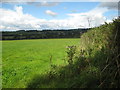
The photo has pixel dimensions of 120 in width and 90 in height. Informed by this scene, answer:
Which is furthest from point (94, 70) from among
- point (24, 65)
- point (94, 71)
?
point (24, 65)

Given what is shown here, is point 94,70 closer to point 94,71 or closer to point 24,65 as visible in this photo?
point 94,71

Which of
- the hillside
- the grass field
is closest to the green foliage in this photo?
the hillside

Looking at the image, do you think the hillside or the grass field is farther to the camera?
the grass field

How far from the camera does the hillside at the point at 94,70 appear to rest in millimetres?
6410

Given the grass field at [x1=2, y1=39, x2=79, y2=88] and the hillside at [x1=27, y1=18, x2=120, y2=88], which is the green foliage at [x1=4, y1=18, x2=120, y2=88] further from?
the grass field at [x1=2, y1=39, x2=79, y2=88]

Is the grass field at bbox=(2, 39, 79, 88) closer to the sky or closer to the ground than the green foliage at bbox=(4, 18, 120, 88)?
closer to the ground

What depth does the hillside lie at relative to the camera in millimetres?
6410

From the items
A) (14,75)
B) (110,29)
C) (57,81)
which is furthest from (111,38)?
(14,75)

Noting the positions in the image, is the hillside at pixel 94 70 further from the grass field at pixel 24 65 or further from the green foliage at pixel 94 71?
the grass field at pixel 24 65

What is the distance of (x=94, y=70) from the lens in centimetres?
695

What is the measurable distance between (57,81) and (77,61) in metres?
1.55

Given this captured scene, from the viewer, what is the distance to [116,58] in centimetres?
621

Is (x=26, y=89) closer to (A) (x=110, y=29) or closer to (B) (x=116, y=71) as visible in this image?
(B) (x=116, y=71)

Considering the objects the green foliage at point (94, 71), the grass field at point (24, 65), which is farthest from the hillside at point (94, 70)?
the grass field at point (24, 65)
